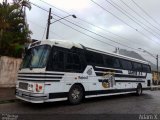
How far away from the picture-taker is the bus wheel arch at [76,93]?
12023 mm

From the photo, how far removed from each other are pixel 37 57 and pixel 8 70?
24.8ft

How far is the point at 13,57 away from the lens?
18.8 metres

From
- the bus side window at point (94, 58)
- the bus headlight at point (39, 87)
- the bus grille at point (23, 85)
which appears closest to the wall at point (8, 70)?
the bus grille at point (23, 85)

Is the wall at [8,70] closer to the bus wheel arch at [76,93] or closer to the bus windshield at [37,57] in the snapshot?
the bus windshield at [37,57]

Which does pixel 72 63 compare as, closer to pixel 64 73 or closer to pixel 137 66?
pixel 64 73

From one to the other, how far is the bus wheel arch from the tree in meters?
8.17

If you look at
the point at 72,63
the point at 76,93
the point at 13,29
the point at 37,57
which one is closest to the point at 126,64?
the point at 76,93

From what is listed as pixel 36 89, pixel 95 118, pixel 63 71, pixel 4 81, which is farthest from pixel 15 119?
pixel 4 81

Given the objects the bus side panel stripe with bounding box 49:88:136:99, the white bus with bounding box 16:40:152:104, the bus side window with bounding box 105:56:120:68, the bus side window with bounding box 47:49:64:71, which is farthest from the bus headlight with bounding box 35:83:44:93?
the bus side window with bounding box 105:56:120:68

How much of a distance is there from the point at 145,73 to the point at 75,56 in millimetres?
10578

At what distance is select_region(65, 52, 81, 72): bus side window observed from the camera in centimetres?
1192

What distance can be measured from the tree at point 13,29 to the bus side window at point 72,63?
26.0 feet

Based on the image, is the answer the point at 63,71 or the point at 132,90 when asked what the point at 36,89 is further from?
the point at 132,90

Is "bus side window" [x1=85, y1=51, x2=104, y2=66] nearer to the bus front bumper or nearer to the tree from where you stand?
the bus front bumper
